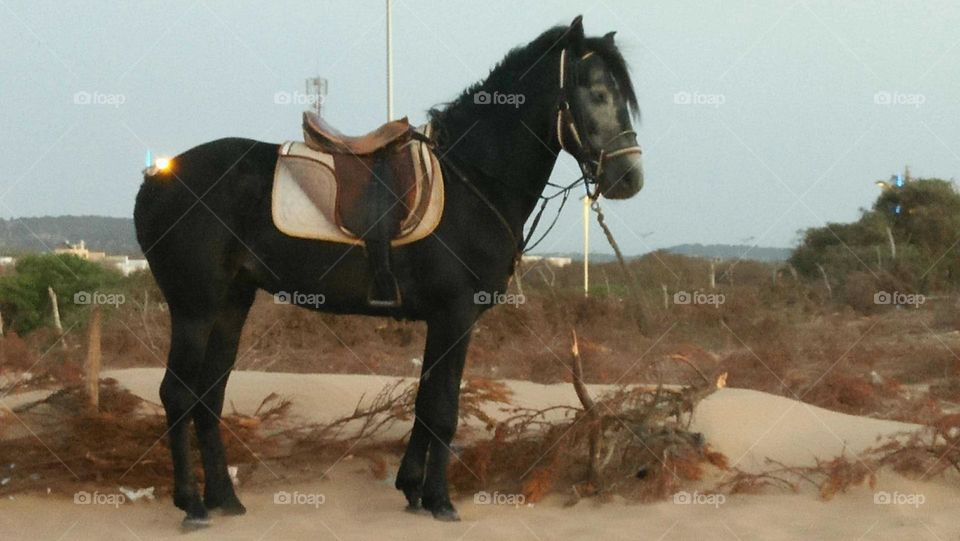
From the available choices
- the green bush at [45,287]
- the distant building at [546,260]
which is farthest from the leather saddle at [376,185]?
the green bush at [45,287]

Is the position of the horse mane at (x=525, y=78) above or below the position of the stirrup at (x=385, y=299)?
above

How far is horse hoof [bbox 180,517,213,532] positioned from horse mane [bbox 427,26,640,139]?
2.72 metres

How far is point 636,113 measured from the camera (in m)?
5.95

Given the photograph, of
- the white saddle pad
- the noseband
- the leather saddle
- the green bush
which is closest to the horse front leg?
the leather saddle

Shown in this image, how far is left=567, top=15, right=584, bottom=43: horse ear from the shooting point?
593 cm

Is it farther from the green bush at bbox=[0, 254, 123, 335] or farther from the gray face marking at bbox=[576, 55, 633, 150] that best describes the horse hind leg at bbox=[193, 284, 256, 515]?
the green bush at bbox=[0, 254, 123, 335]

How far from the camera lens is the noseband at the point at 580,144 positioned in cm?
577

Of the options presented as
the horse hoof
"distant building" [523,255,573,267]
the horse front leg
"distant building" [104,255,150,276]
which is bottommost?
the horse hoof

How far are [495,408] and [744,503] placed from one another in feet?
9.25

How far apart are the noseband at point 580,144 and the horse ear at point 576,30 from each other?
0.09m

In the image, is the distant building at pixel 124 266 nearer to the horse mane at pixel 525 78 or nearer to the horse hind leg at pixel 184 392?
the horse hind leg at pixel 184 392

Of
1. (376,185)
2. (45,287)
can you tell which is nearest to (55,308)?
(45,287)

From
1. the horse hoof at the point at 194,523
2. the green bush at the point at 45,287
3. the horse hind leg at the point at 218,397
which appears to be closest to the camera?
the horse hoof at the point at 194,523

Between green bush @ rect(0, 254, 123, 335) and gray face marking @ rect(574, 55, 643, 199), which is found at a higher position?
gray face marking @ rect(574, 55, 643, 199)
